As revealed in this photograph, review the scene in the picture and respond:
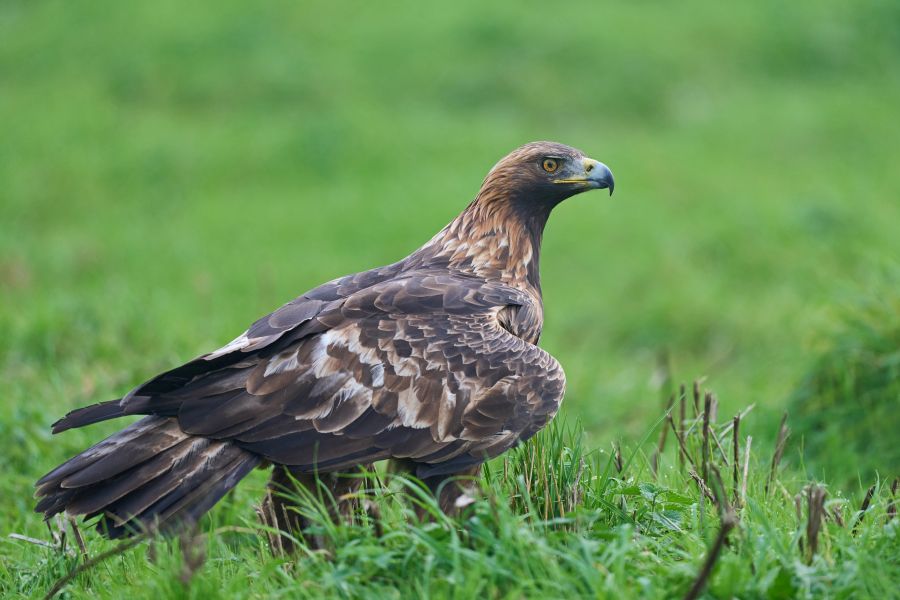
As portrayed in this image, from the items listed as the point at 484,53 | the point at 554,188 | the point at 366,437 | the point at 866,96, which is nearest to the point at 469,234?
the point at 554,188

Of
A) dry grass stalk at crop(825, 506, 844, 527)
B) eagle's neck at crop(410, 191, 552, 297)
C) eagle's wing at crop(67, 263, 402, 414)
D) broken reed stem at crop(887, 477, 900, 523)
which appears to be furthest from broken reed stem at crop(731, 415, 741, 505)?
eagle's wing at crop(67, 263, 402, 414)

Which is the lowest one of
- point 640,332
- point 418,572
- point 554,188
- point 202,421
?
point 640,332

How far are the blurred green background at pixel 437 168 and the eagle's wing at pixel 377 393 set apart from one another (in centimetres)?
229

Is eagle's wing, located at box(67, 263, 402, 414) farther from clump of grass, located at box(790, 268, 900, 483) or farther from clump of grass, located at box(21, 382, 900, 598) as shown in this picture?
clump of grass, located at box(790, 268, 900, 483)

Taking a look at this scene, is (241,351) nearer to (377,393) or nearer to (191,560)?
(377,393)

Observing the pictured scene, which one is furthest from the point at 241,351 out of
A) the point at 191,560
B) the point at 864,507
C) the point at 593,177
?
the point at 864,507

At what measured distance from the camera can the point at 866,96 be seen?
15727 millimetres

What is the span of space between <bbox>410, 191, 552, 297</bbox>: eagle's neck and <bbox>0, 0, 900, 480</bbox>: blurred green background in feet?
7.07

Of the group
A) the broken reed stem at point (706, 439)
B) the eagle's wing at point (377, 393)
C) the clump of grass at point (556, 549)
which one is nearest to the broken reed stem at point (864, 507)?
the clump of grass at point (556, 549)

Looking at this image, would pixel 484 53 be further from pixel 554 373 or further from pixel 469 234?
pixel 554 373

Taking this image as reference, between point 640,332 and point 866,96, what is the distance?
7.70 metres

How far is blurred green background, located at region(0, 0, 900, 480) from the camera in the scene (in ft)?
28.3

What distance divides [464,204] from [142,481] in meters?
7.92

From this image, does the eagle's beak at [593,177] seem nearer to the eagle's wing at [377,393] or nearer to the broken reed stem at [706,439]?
the eagle's wing at [377,393]
